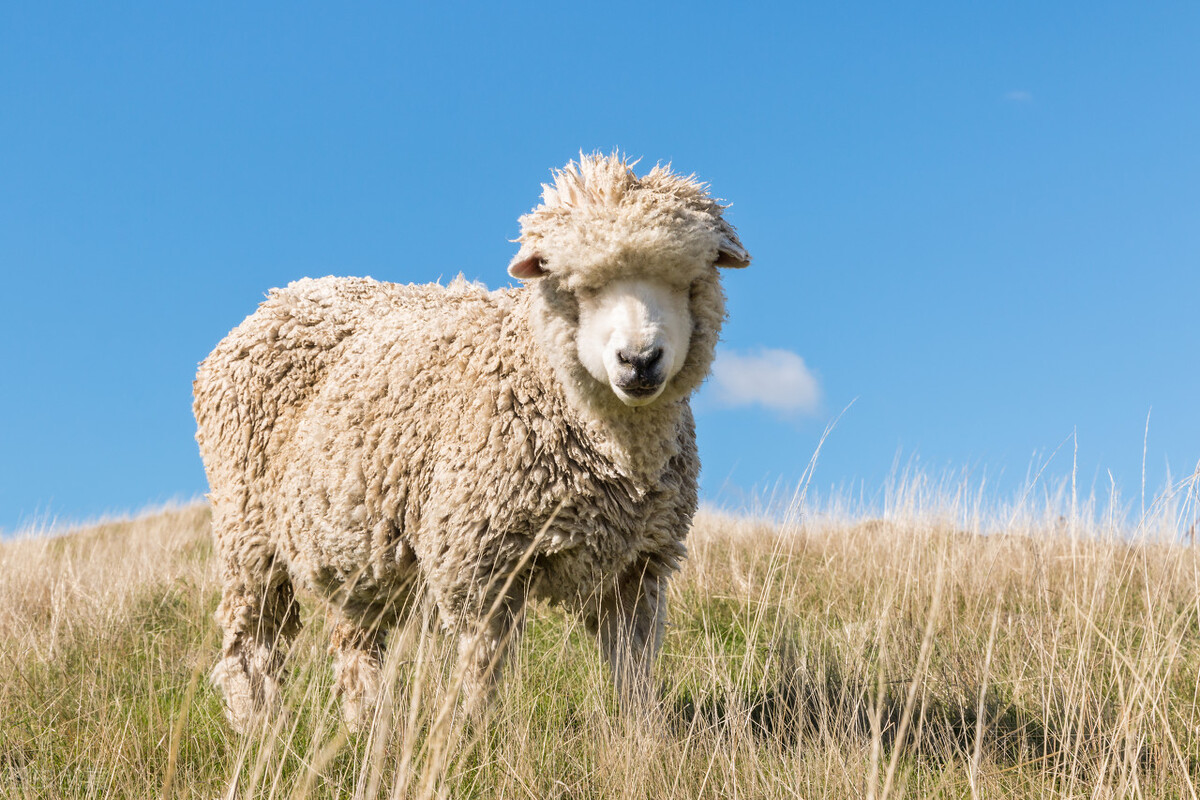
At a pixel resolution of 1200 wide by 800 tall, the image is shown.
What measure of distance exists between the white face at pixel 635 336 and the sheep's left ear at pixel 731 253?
24 centimetres

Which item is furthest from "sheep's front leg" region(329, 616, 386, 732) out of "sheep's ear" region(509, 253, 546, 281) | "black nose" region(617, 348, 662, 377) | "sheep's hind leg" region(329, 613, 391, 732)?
"black nose" region(617, 348, 662, 377)

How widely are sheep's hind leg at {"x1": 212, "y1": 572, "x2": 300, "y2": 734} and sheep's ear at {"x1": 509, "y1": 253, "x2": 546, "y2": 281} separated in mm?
2260

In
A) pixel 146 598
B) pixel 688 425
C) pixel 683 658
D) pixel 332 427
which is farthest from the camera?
pixel 146 598

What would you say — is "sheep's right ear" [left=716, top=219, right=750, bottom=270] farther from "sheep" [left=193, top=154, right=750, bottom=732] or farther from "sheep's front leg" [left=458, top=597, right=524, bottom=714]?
"sheep's front leg" [left=458, top=597, right=524, bottom=714]

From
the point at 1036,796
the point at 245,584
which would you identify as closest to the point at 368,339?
the point at 245,584

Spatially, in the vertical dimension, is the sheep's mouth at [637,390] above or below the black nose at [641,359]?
below

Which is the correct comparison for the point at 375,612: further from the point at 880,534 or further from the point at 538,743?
the point at 880,534

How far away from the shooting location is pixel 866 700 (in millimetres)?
4301

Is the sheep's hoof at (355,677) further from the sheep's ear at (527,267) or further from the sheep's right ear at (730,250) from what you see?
the sheep's right ear at (730,250)

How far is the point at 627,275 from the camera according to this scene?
10.6ft

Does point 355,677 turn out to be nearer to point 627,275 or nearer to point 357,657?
point 357,657

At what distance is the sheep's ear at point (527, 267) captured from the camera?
345 cm

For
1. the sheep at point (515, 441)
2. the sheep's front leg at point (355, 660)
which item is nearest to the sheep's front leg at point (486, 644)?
the sheep at point (515, 441)

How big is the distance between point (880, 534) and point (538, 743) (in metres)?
4.72
